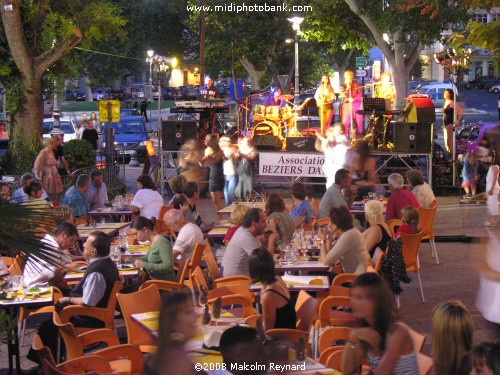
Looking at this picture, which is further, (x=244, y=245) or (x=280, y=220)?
(x=280, y=220)

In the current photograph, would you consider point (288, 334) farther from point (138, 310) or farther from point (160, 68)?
point (160, 68)

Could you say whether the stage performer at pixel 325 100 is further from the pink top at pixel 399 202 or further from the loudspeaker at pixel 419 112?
the pink top at pixel 399 202

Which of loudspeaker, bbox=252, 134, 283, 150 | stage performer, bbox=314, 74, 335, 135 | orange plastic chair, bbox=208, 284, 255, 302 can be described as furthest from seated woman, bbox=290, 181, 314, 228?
stage performer, bbox=314, 74, 335, 135

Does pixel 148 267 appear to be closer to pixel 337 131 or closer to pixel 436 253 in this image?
pixel 436 253

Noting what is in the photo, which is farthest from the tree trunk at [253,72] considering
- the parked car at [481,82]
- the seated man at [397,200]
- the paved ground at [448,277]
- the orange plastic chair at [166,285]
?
the parked car at [481,82]

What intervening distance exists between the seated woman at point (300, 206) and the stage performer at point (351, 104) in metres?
11.3

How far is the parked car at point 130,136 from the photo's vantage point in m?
28.7

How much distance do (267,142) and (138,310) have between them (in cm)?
1481

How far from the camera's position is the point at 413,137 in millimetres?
19094

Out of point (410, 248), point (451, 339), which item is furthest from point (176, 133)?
point (451, 339)

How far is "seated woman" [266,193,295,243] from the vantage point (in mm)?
10578

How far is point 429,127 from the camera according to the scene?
1889cm

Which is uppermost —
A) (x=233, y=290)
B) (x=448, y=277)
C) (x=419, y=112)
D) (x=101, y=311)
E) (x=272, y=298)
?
(x=419, y=112)

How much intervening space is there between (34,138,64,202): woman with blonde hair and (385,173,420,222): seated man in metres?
6.35
